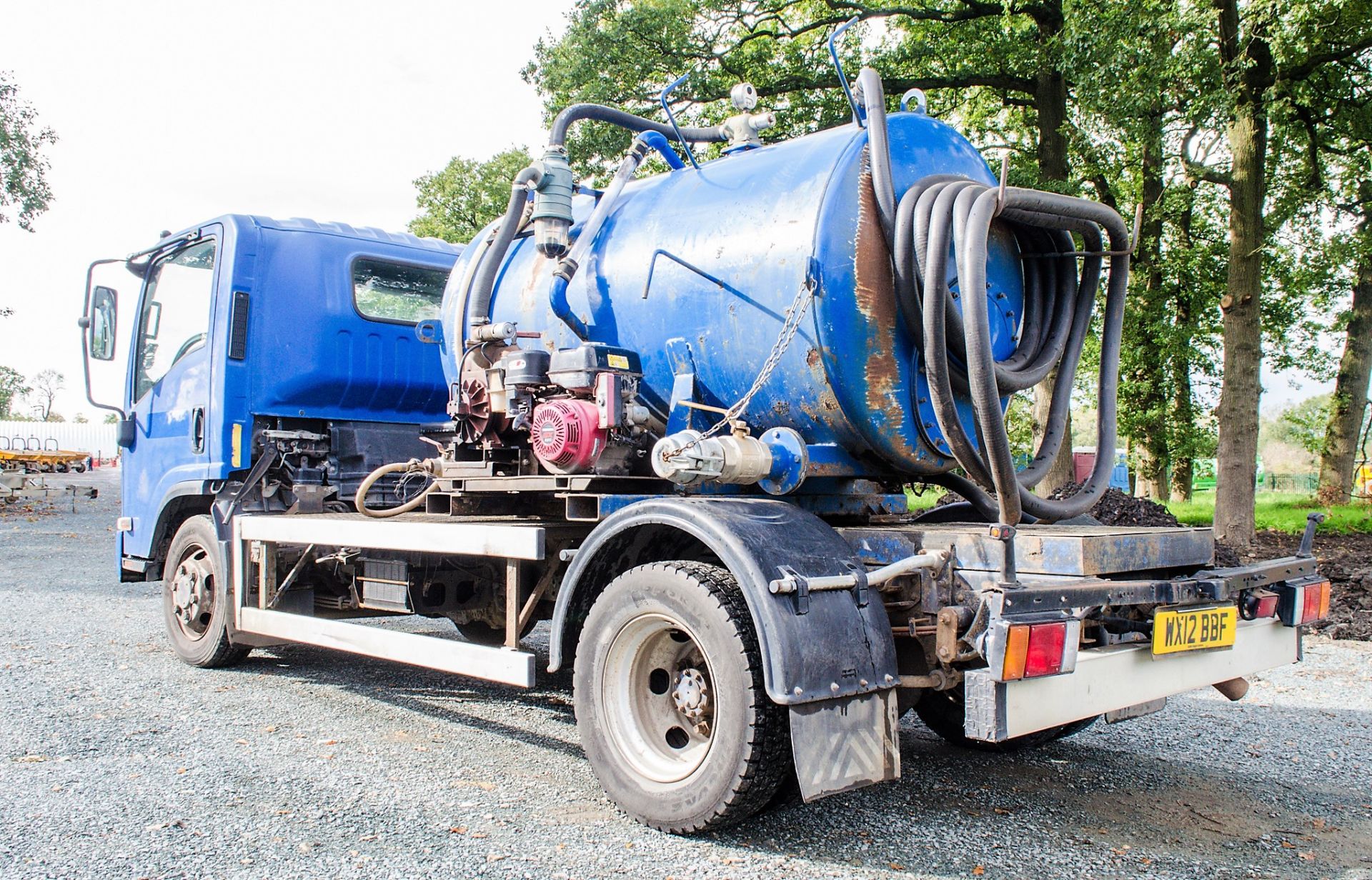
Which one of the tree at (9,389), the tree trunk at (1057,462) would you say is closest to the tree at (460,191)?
the tree trunk at (1057,462)

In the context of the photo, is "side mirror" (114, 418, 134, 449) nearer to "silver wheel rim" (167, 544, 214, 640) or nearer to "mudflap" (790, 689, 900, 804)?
"silver wheel rim" (167, 544, 214, 640)

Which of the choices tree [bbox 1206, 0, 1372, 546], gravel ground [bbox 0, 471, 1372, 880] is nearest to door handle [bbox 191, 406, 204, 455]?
gravel ground [bbox 0, 471, 1372, 880]

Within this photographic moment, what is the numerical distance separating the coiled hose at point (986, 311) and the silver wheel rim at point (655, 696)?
1211 millimetres

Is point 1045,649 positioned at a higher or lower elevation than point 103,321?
lower

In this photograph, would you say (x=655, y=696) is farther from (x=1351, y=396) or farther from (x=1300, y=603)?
(x=1351, y=396)

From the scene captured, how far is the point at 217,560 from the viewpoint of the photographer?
600 centimetres

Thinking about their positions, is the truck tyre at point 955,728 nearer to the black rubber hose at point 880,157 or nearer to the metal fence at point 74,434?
the black rubber hose at point 880,157

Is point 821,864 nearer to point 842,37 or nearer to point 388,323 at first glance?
point 388,323

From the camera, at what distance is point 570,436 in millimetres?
4168

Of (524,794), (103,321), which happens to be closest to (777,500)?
(524,794)

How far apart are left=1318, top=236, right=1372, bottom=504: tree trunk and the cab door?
18.1 m

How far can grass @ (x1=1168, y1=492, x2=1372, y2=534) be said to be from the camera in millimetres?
13406

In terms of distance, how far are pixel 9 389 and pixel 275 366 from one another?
338 ft

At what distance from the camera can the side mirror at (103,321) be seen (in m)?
6.80
